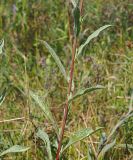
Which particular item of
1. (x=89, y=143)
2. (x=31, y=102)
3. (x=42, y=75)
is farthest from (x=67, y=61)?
(x=89, y=143)

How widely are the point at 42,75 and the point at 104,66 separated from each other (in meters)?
0.43

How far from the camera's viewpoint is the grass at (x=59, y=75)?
230cm

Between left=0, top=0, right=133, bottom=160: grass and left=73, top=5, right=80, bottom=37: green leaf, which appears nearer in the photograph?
left=73, top=5, right=80, bottom=37: green leaf

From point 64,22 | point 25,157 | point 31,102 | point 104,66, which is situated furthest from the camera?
point 64,22

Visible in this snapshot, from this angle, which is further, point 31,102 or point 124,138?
point 31,102

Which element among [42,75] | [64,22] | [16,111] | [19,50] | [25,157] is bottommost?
[25,157]

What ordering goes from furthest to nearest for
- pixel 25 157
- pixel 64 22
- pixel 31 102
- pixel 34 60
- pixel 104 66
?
pixel 64 22, pixel 34 60, pixel 104 66, pixel 31 102, pixel 25 157

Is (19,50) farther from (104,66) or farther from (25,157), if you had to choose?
(25,157)

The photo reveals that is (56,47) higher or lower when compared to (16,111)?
higher

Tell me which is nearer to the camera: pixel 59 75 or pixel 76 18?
Result: pixel 76 18

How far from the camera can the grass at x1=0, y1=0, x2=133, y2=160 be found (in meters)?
2.30

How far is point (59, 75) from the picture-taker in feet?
9.85

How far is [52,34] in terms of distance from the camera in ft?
11.6

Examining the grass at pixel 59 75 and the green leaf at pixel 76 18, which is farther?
the grass at pixel 59 75
